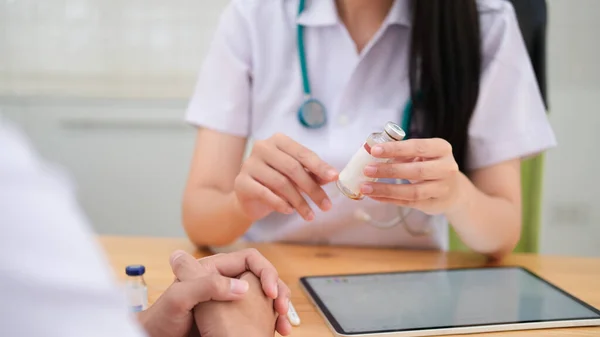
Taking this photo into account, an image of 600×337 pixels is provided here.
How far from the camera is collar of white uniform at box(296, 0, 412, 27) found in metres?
1.01

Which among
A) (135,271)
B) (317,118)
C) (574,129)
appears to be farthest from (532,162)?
(574,129)

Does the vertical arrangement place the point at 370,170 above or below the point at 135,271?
above

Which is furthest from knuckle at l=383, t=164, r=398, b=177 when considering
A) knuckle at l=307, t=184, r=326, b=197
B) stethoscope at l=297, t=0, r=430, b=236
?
stethoscope at l=297, t=0, r=430, b=236

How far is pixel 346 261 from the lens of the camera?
0.91m

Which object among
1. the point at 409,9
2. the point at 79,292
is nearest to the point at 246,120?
the point at 409,9

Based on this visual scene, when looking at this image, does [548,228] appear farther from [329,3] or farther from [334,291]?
[334,291]

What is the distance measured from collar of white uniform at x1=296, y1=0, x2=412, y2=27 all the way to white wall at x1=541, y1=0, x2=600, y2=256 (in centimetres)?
128

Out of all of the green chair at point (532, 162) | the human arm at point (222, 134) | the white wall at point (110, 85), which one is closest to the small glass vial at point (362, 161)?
the human arm at point (222, 134)

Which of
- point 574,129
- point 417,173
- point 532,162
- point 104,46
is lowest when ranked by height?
point 574,129

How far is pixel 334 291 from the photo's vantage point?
0.75 m

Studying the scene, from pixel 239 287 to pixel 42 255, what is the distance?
0.99ft

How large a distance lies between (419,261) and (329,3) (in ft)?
1.47

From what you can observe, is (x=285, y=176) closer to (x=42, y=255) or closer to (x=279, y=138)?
(x=279, y=138)

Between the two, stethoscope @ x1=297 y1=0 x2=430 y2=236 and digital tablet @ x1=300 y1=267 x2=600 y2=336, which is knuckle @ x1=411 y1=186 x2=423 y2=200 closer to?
digital tablet @ x1=300 y1=267 x2=600 y2=336
